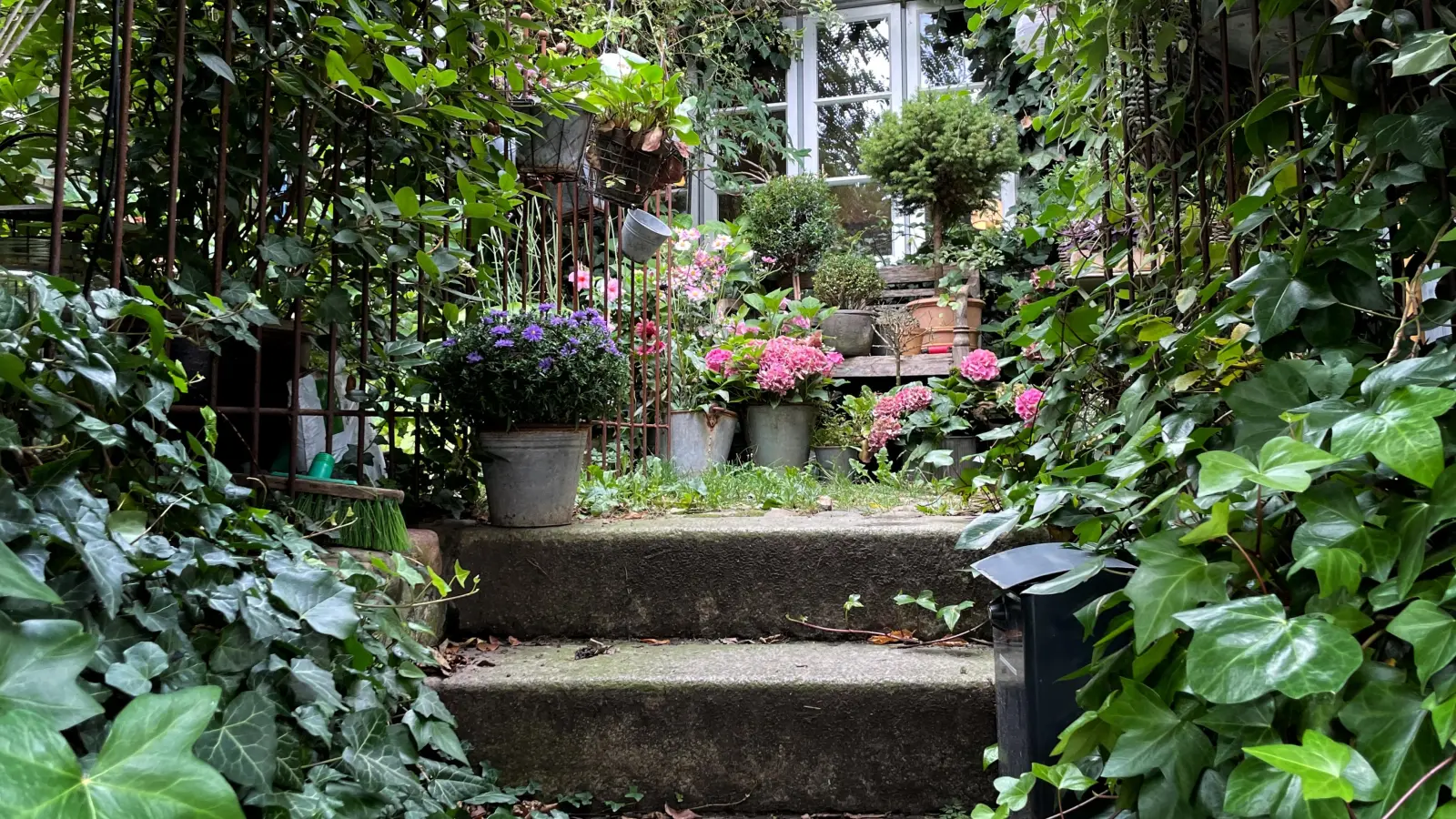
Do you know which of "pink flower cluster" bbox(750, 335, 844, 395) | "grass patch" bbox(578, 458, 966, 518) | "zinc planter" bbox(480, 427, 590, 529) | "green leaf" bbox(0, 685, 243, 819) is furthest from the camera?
"pink flower cluster" bbox(750, 335, 844, 395)

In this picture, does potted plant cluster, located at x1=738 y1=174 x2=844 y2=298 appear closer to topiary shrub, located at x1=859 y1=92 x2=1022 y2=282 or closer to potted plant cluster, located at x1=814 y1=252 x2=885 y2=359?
potted plant cluster, located at x1=814 y1=252 x2=885 y2=359

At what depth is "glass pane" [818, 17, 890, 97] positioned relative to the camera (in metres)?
6.91

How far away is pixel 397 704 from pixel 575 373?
999mm

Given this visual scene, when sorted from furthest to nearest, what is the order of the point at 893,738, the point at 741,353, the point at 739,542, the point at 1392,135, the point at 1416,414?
the point at 741,353
the point at 739,542
the point at 893,738
the point at 1392,135
the point at 1416,414

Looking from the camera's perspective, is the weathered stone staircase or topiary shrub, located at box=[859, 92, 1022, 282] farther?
topiary shrub, located at box=[859, 92, 1022, 282]

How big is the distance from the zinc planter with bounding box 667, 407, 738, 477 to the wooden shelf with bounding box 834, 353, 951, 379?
1.01 m

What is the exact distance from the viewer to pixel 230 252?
176 centimetres

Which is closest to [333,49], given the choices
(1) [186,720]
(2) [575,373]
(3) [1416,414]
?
(2) [575,373]

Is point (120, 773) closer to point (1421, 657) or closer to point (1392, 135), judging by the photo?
point (1421, 657)

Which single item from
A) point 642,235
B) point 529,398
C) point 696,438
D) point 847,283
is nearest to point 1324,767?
point 529,398

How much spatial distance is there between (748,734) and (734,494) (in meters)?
1.17

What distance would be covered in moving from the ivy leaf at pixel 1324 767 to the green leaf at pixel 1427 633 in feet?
0.27

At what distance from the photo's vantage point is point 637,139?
326cm

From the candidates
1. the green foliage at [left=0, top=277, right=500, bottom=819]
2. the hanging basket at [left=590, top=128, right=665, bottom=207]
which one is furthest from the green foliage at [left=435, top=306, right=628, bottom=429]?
the hanging basket at [left=590, top=128, right=665, bottom=207]
